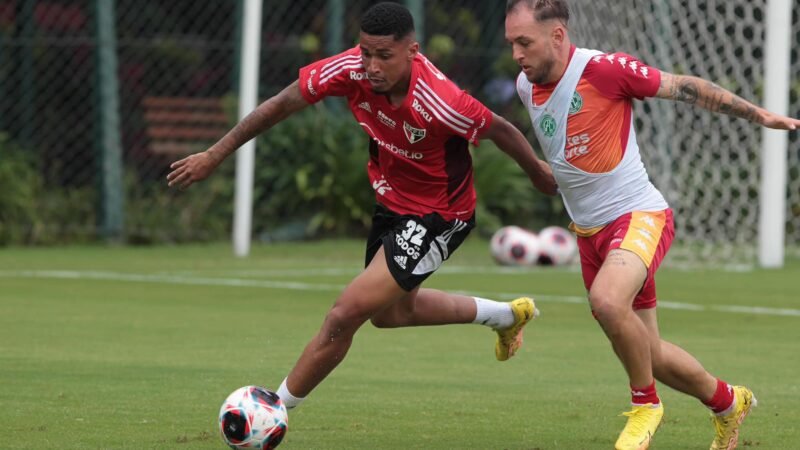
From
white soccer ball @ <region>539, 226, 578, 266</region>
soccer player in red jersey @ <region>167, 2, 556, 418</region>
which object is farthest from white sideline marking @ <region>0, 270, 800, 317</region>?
soccer player in red jersey @ <region>167, 2, 556, 418</region>

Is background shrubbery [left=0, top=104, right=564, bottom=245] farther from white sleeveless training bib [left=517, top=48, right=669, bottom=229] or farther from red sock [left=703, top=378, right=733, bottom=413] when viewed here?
red sock [left=703, top=378, right=733, bottom=413]

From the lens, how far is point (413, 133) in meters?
6.95

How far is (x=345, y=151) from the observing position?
64.7 feet

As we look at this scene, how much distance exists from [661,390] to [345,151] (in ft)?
38.6

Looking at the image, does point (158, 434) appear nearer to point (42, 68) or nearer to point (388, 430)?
point (388, 430)

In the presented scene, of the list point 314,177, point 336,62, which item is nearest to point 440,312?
point 336,62

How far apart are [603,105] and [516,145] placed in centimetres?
60

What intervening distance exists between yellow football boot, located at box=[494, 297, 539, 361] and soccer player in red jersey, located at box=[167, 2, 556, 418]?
972 mm

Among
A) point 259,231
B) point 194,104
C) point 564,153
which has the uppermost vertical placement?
point 564,153

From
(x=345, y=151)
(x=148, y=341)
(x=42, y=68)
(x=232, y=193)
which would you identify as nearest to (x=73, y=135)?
(x=42, y=68)

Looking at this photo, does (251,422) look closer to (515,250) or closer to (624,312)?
(624,312)

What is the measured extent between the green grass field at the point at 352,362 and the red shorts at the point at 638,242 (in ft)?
2.29

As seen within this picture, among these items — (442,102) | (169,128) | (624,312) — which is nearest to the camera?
(624,312)

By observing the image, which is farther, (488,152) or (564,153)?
(488,152)
